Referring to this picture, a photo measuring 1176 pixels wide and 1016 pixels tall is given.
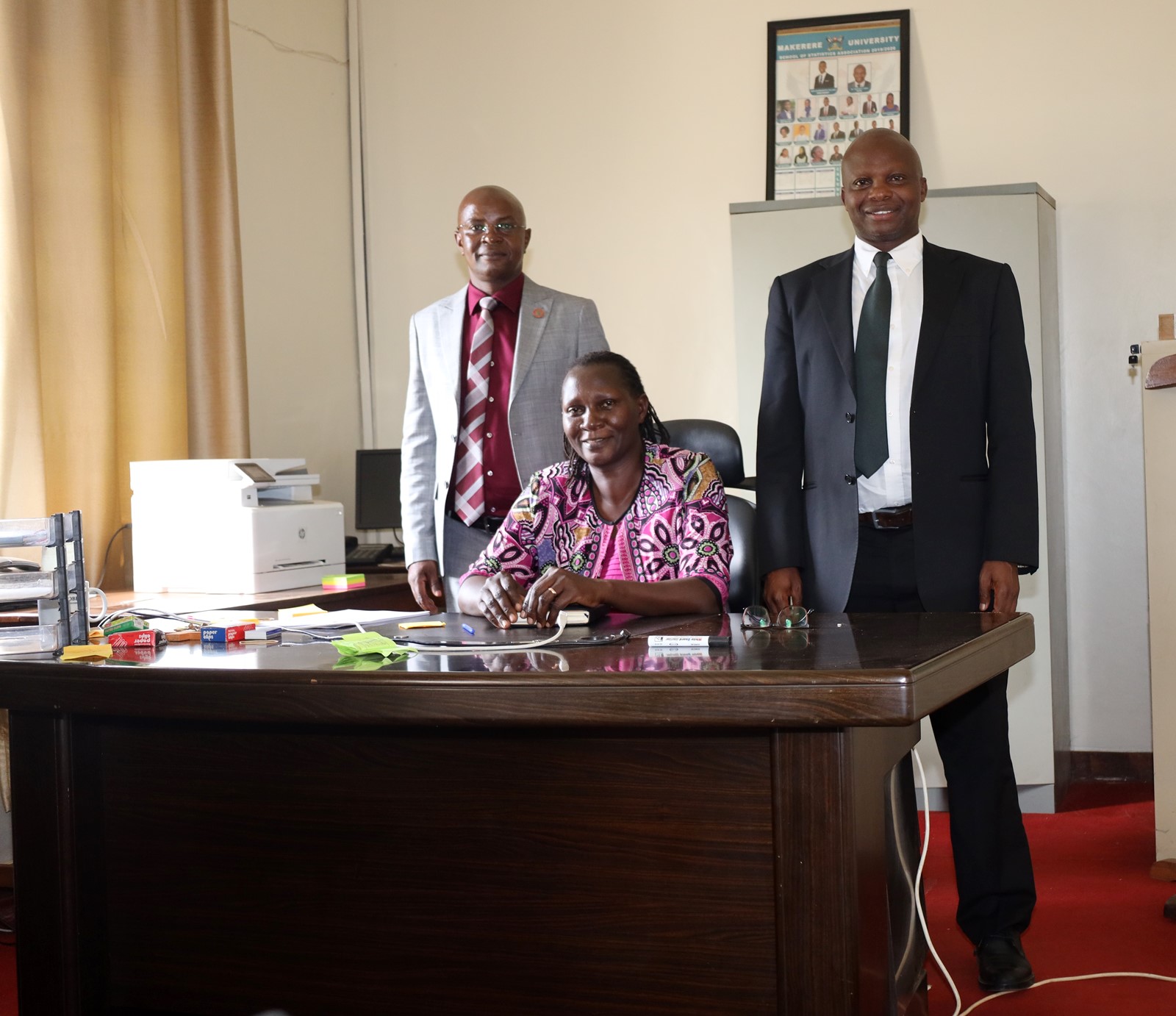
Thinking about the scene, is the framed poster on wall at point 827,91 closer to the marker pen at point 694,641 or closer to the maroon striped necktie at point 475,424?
the maroon striped necktie at point 475,424

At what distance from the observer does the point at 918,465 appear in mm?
2254

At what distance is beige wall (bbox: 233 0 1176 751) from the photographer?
389cm

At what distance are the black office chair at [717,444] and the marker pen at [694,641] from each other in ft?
2.84

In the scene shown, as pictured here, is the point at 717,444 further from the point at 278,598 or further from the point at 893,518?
the point at 278,598

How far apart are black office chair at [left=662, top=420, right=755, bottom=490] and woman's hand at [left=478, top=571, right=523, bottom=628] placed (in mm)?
632

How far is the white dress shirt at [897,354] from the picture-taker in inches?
90.2

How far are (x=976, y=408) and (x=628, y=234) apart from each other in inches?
92.5

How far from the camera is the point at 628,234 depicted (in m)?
4.41

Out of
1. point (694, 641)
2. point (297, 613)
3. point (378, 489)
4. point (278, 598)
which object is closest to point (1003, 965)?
point (694, 641)

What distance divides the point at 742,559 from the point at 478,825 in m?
1.00

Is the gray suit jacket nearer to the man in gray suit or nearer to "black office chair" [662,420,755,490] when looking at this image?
the man in gray suit

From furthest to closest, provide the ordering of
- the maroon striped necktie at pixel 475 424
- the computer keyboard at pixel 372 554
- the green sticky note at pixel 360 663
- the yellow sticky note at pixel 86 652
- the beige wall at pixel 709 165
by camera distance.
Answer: the computer keyboard at pixel 372 554, the beige wall at pixel 709 165, the maroon striped necktie at pixel 475 424, the yellow sticky note at pixel 86 652, the green sticky note at pixel 360 663

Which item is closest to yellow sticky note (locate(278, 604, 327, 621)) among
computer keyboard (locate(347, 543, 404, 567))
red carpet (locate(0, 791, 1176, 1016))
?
red carpet (locate(0, 791, 1176, 1016))

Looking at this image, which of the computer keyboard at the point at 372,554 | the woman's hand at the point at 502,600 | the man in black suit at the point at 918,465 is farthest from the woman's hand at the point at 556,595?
the computer keyboard at the point at 372,554
